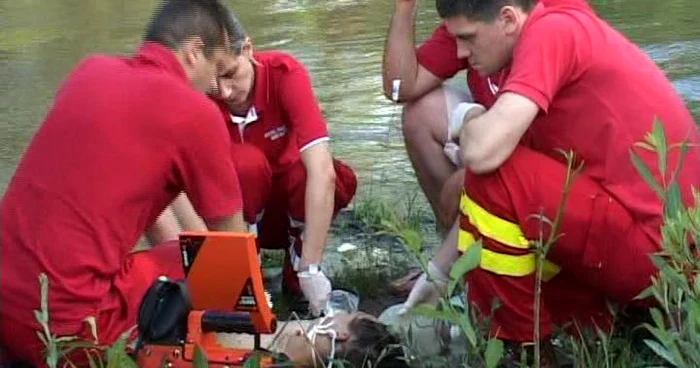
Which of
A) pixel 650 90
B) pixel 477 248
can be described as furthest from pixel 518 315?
pixel 477 248

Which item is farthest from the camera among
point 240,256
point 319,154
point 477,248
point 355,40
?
point 355,40

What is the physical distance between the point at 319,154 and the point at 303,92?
8.7 inches

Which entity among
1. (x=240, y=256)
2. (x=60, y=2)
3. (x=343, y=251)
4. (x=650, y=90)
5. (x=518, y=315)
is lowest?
(x=60, y=2)

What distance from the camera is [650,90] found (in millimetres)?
3348

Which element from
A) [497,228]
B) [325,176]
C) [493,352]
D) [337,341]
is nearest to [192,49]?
[325,176]

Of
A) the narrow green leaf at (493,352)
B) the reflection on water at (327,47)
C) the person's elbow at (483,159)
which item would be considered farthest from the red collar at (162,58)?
the reflection on water at (327,47)

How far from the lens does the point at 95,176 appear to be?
10.6ft

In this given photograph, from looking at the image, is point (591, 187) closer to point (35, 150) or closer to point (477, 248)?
point (477, 248)

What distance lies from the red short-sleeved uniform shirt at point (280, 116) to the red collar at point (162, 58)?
0.65 m

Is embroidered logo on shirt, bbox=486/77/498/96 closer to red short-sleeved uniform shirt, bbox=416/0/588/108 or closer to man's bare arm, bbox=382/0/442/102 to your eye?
red short-sleeved uniform shirt, bbox=416/0/588/108

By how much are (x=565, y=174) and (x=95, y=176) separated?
45.5 inches

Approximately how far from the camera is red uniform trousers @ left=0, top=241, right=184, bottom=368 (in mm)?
3275

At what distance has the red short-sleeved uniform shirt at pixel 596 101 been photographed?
3.22 m

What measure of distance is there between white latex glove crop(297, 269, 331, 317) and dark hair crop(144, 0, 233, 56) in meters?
0.72
